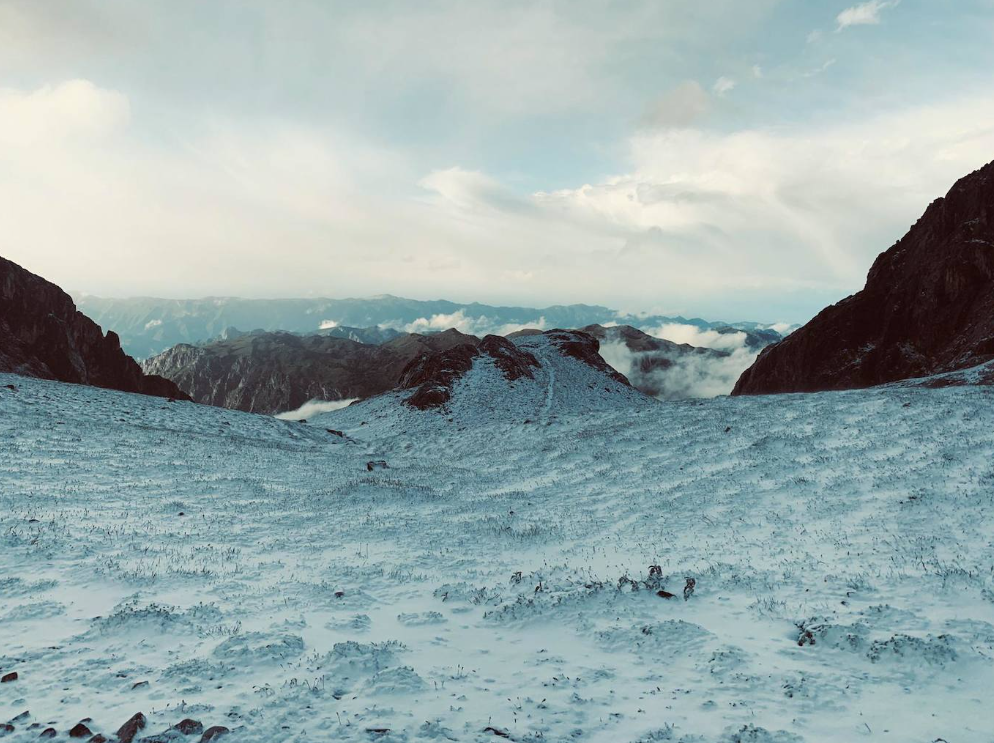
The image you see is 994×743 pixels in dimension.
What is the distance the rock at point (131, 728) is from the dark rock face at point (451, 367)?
47.0 metres

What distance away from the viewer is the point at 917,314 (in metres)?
73.1

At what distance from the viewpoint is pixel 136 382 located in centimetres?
9756

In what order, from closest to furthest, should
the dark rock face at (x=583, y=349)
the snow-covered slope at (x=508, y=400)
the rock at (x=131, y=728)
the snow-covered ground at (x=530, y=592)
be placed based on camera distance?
the rock at (x=131, y=728) → the snow-covered ground at (x=530, y=592) → the snow-covered slope at (x=508, y=400) → the dark rock face at (x=583, y=349)

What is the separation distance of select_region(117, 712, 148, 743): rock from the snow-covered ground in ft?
0.64

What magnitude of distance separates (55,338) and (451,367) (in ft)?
239

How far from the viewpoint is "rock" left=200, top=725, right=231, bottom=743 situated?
634cm

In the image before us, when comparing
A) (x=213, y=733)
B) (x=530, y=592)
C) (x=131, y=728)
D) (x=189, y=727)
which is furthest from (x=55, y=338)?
(x=213, y=733)

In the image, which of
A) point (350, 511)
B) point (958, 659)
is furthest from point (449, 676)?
point (350, 511)

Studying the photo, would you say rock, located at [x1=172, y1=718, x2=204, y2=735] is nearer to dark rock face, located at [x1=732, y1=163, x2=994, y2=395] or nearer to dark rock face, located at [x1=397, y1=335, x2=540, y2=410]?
dark rock face, located at [x1=397, y1=335, x2=540, y2=410]

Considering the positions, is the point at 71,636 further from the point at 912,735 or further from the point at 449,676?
the point at 912,735

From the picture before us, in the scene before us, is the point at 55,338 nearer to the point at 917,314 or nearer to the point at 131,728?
the point at 131,728

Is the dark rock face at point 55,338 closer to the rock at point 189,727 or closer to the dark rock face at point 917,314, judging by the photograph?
the rock at point 189,727

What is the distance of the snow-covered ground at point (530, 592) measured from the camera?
282 inches

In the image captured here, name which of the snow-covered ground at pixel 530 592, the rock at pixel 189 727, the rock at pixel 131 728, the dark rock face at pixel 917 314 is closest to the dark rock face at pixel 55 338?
the snow-covered ground at pixel 530 592
